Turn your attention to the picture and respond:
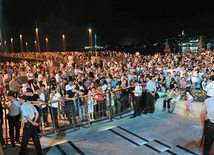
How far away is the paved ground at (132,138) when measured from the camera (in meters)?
5.63

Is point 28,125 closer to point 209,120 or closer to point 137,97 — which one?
point 209,120

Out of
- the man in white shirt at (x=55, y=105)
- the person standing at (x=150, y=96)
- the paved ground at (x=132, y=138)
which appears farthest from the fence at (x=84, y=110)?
the person standing at (x=150, y=96)

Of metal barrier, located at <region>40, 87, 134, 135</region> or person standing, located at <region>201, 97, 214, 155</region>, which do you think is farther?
metal barrier, located at <region>40, 87, 134, 135</region>

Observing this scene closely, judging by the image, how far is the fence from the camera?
741 centimetres

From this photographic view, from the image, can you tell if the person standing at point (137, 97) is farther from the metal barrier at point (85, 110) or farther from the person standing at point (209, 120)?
the person standing at point (209, 120)

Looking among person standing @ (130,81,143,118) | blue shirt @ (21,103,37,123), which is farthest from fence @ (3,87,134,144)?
blue shirt @ (21,103,37,123)

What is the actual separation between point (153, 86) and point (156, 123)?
1791 millimetres

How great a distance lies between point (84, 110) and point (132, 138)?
2510 millimetres

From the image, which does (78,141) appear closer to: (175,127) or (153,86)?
(175,127)

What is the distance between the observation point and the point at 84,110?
802 cm

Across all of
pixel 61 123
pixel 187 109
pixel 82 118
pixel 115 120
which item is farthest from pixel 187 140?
pixel 61 123

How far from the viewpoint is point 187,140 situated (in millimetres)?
5992

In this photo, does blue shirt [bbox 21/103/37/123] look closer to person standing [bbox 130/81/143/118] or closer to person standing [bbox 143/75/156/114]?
person standing [bbox 130/81/143/118]

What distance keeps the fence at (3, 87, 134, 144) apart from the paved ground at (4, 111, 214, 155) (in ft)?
1.02
